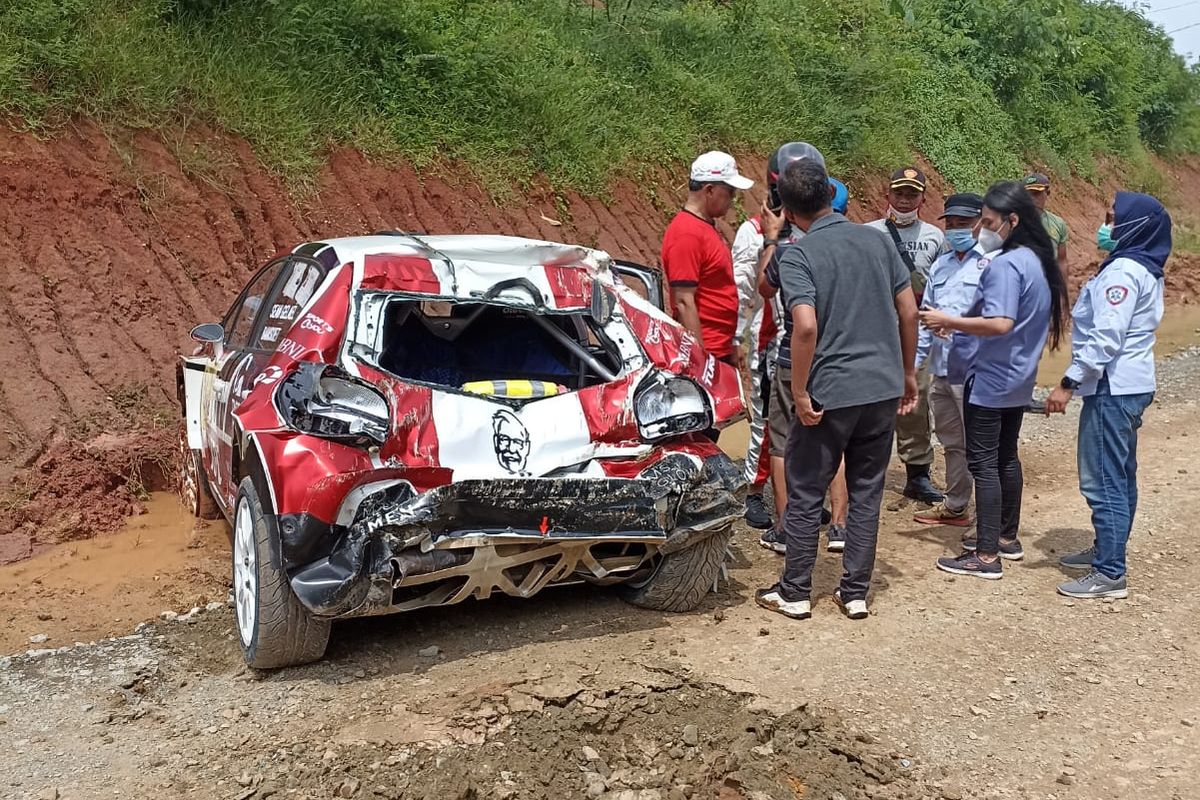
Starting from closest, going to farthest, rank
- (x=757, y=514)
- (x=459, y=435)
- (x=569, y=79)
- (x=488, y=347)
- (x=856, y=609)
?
(x=459, y=435) → (x=856, y=609) → (x=488, y=347) → (x=757, y=514) → (x=569, y=79)

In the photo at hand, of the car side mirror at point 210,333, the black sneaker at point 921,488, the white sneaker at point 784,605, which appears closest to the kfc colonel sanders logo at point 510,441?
the white sneaker at point 784,605

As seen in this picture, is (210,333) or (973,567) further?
(973,567)

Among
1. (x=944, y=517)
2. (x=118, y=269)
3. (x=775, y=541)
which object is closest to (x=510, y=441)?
(x=775, y=541)

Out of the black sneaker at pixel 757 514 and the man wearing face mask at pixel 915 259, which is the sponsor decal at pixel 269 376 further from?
the man wearing face mask at pixel 915 259

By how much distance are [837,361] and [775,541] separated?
1.56 m

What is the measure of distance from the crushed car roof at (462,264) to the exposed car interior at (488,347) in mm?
327

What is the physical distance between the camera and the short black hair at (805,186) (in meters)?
4.58

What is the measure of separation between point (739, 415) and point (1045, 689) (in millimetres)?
1637

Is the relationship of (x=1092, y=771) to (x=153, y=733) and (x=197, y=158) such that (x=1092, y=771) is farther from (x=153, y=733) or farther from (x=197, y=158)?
(x=197, y=158)

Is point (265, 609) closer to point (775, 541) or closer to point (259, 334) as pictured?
point (259, 334)

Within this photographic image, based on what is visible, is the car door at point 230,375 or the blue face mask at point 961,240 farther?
the blue face mask at point 961,240

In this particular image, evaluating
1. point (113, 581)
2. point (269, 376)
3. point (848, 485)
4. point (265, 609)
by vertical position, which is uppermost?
point (269, 376)

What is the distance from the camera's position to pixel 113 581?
17.9ft

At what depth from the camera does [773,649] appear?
14.6ft
